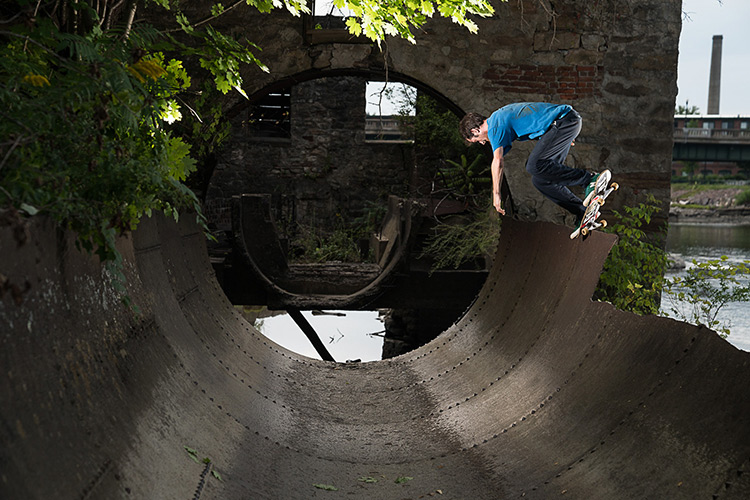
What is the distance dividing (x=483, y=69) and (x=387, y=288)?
267cm

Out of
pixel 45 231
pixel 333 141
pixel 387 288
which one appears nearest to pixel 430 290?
pixel 387 288

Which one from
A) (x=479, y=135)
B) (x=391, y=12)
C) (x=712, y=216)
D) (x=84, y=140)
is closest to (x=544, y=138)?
(x=479, y=135)

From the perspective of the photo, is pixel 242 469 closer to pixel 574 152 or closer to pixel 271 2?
pixel 271 2

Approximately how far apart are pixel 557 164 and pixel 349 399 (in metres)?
2.26

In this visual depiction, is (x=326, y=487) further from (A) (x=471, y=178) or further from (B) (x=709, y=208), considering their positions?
(B) (x=709, y=208)

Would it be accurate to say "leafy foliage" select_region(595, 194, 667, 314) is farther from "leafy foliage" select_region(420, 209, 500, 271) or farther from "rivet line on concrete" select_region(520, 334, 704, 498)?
"rivet line on concrete" select_region(520, 334, 704, 498)

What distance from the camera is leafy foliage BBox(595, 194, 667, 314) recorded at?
6023mm

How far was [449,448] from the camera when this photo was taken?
3.90 m

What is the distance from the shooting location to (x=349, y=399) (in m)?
5.15

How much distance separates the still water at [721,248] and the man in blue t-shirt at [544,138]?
6.94m

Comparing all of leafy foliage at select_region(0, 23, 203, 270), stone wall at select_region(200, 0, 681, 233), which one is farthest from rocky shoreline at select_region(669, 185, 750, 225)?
leafy foliage at select_region(0, 23, 203, 270)

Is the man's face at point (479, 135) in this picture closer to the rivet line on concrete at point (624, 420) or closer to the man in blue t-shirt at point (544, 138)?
the man in blue t-shirt at point (544, 138)

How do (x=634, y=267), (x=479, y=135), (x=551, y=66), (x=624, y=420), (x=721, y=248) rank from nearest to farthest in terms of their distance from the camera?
(x=624, y=420), (x=479, y=135), (x=634, y=267), (x=551, y=66), (x=721, y=248)

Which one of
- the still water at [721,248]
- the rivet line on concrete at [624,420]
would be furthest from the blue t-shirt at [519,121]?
the still water at [721,248]
